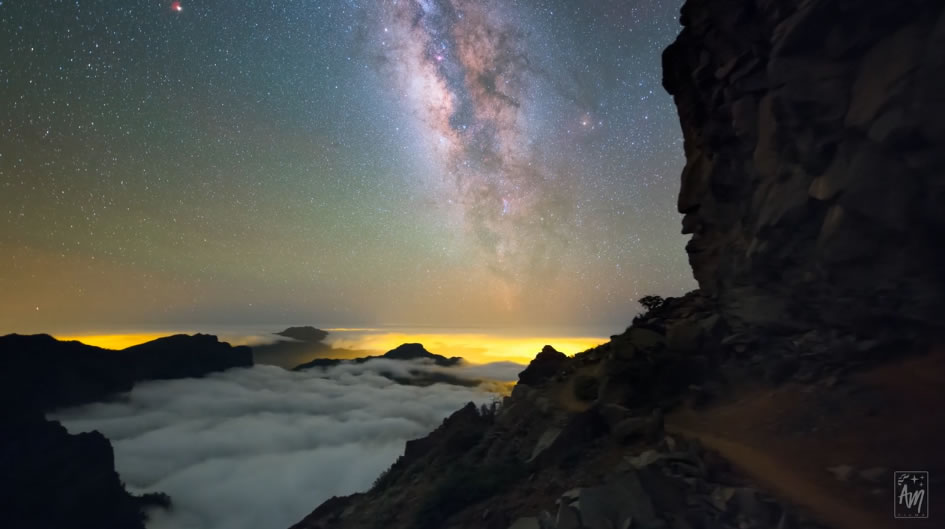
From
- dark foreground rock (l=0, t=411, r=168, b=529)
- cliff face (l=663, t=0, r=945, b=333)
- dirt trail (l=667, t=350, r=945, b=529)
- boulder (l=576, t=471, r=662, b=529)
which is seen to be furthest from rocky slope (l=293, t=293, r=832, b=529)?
dark foreground rock (l=0, t=411, r=168, b=529)

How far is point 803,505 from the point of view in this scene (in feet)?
31.0

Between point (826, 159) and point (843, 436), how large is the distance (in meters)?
9.69

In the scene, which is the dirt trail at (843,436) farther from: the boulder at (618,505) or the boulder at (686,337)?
the boulder at (618,505)

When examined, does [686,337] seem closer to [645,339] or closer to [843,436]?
[645,339]

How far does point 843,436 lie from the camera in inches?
492

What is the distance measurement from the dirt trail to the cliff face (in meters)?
2.72

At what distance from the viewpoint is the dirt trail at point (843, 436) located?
9.67 metres

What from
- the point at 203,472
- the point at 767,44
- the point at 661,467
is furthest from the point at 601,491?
the point at 203,472

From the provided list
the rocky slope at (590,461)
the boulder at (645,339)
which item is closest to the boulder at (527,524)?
the rocky slope at (590,461)

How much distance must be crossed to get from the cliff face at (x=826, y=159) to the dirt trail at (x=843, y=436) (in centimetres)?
272

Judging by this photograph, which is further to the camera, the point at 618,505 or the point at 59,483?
the point at 59,483

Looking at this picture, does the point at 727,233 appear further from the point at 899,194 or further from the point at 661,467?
the point at 661,467

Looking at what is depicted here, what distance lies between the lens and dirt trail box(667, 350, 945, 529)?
9.67 metres

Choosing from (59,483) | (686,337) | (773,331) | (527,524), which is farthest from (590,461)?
(59,483)
